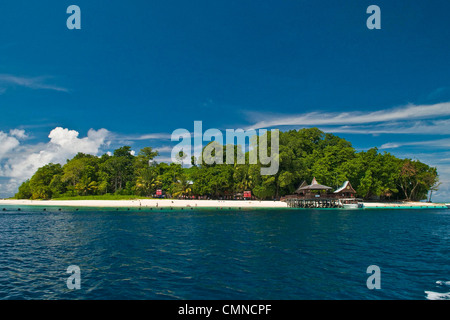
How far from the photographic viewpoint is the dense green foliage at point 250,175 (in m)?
71.9

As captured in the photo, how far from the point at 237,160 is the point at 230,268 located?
66.6 m

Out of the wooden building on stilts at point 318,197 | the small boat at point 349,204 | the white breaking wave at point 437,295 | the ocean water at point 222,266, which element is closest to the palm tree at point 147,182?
the wooden building on stilts at point 318,197

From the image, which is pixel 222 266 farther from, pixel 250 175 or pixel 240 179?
pixel 240 179

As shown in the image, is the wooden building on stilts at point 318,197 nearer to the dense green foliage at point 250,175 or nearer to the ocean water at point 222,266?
the dense green foliage at point 250,175

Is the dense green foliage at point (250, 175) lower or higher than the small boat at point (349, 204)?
higher

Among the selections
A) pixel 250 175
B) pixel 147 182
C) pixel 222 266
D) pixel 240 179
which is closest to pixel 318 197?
pixel 250 175

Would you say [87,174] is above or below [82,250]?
above

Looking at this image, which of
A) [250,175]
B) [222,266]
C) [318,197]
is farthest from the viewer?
[250,175]

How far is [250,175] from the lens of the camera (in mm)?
70625
